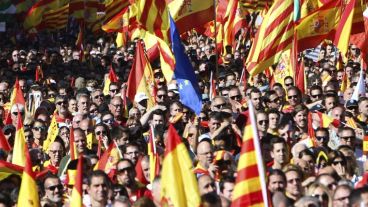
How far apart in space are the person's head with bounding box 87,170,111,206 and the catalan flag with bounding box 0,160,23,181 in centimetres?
179

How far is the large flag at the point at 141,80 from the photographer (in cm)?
1877

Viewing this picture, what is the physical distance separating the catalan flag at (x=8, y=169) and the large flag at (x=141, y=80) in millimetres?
5281

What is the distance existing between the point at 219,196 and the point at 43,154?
420 cm

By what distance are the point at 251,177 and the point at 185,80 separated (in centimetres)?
665

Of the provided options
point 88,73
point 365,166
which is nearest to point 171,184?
point 365,166

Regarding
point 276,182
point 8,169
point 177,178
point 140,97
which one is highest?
point 140,97

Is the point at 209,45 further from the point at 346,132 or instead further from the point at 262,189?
the point at 262,189

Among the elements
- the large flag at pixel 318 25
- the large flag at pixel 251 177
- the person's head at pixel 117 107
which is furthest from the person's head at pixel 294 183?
the large flag at pixel 318 25

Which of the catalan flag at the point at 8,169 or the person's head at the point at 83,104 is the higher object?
the person's head at the point at 83,104

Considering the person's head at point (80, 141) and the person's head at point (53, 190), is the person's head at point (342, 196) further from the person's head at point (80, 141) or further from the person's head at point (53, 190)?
the person's head at point (80, 141)

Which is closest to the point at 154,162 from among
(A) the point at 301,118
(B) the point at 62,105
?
(A) the point at 301,118

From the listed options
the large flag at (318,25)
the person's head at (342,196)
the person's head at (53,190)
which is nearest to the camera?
the person's head at (342,196)

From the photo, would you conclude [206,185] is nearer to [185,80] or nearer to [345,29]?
[185,80]

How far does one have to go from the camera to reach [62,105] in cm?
1792
